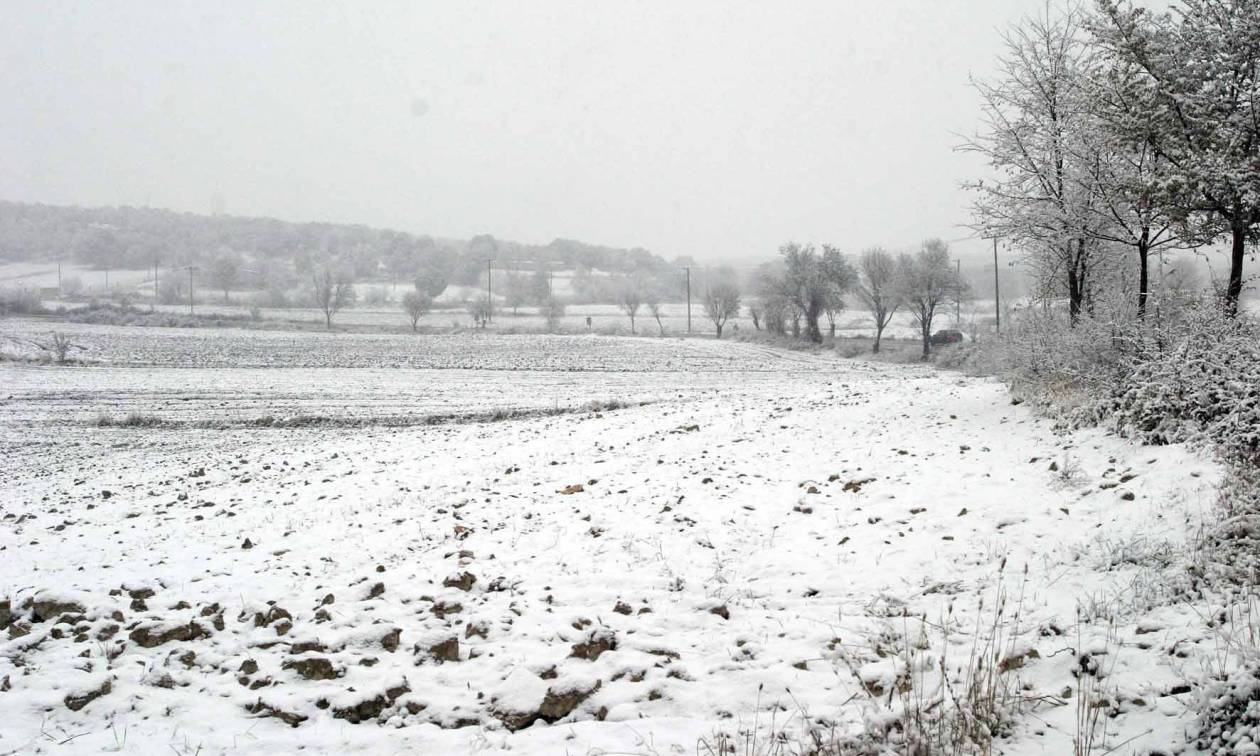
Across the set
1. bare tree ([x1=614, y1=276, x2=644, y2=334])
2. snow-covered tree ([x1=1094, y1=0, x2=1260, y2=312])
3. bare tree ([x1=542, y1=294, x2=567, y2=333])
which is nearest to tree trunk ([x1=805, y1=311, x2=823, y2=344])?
bare tree ([x1=614, y1=276, x2=644, y2=334])

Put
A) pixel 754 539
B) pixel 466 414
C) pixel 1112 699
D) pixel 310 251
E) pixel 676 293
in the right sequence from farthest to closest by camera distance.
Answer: pixel 310 251 < pixel 676 293 < pixel 466 414 < pixel 754 539 < pixel 1112 699

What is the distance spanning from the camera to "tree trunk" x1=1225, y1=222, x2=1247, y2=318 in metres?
10.5

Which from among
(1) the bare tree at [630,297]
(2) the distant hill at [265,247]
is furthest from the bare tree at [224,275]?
(1) the bare tree at [630,297]

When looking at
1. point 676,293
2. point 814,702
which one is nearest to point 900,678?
point 814,702

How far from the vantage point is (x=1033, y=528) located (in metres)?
7.00

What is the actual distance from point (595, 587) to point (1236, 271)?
11.6 metres

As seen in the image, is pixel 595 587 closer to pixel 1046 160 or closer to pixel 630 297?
pixel 1046 160

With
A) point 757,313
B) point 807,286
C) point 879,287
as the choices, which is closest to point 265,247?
point 757,313

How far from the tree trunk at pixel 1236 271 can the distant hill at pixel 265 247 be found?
13328 centimetres

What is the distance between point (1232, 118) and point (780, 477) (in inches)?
326

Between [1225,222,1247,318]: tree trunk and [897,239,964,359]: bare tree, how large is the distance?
40.1m

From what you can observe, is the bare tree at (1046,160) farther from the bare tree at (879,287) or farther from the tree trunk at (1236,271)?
the bare tree at (879,287)

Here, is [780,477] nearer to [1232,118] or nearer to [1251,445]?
[1251,445]

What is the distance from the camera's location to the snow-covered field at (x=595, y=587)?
4.56 meters
